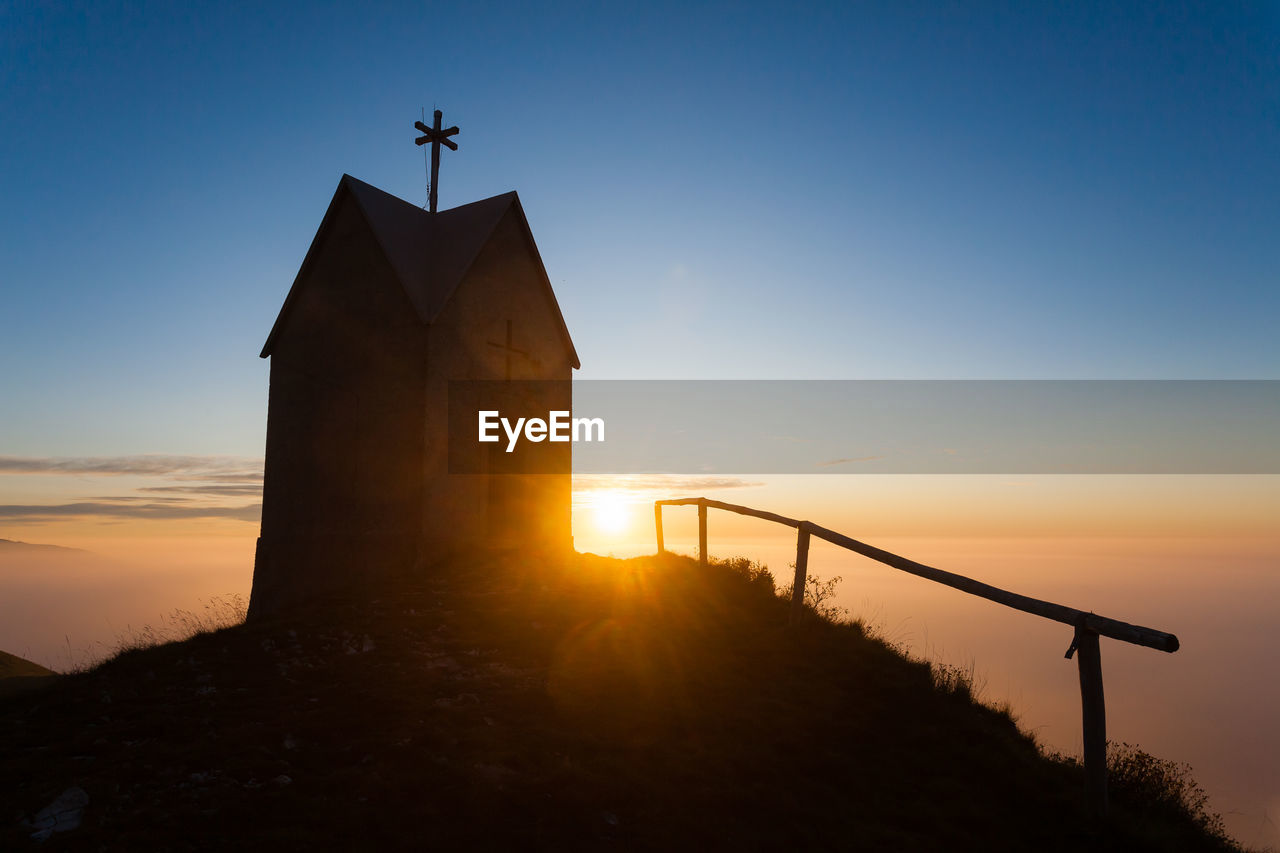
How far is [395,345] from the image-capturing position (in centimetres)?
1416

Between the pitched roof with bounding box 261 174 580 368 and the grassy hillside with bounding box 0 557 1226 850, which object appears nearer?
the grassy hillside with bounding box 0 557 1226 850

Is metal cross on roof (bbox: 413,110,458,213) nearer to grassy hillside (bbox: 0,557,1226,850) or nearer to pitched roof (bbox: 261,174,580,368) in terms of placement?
pitched roof (bbox: 261,174,580,368)

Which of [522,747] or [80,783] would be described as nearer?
[80,783]

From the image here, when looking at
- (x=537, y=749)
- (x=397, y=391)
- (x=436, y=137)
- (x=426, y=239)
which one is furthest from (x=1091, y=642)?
(x=436, y=137)

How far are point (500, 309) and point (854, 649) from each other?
1042 centimetres

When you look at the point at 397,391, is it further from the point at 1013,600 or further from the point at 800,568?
the point at 1013,600

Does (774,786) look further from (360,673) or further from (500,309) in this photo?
(500,309)

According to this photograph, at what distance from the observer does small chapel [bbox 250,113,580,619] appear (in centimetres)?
1377

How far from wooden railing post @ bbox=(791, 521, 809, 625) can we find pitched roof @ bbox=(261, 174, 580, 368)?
836 cm

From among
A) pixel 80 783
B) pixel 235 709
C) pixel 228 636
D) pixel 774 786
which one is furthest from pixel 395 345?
pixel 774 786

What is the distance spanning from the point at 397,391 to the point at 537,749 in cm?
962

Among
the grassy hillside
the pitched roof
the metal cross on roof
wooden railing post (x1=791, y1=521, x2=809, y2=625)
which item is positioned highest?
the metal cross on roof

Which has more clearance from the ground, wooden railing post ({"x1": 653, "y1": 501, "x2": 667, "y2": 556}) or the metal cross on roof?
the metal cross on roof

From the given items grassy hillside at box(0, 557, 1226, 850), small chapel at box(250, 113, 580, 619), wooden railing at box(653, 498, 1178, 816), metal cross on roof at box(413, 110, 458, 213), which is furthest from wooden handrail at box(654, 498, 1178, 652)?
metal cross on roof at box(413, 110, 458, 213)
